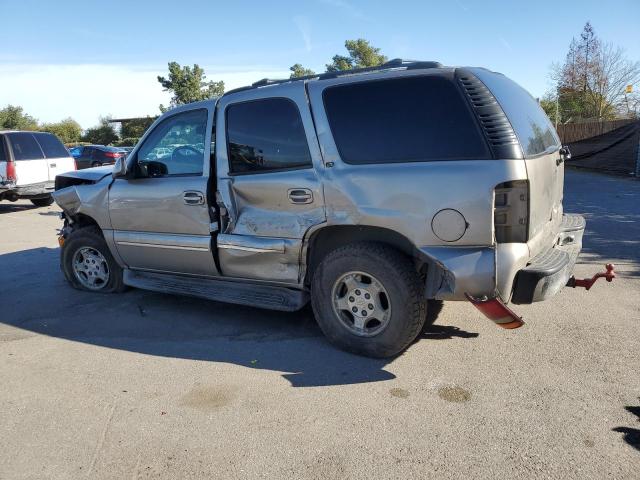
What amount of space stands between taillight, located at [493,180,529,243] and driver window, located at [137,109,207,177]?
8.41 feet

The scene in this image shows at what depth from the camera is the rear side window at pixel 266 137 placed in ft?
13.2

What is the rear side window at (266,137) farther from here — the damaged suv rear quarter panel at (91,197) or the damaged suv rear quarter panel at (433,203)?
the damaged suv rear quarter panel at (91,197)

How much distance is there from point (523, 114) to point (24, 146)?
12357 millimetres

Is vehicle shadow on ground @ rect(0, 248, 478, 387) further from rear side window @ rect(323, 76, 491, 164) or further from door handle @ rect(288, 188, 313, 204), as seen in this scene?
rear side window @ rect(323, 76, 491, 164)

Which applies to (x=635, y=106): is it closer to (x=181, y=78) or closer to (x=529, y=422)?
(x=181, y=78)

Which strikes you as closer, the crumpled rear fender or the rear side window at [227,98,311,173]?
the rear side window at [227,98,311,173]

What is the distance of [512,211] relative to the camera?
10.8ft

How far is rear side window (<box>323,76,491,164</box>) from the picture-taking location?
11.1ft

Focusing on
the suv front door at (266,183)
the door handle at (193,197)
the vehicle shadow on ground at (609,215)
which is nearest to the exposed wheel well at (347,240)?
the suv front door at (266,183)

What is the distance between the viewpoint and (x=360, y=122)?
148 inches

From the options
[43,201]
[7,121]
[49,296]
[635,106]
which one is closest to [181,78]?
[7,121]

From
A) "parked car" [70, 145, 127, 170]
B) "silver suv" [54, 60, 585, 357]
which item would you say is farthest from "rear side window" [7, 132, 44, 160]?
"silver suv" [54, 60, 585, 357]

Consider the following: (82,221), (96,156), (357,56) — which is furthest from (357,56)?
(82,221)

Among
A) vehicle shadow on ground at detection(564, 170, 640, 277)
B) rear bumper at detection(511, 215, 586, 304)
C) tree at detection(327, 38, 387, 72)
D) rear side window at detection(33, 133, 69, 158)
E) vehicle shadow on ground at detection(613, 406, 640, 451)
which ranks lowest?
vehicle shadow on ground at detection(613, 406, 640, 451)
